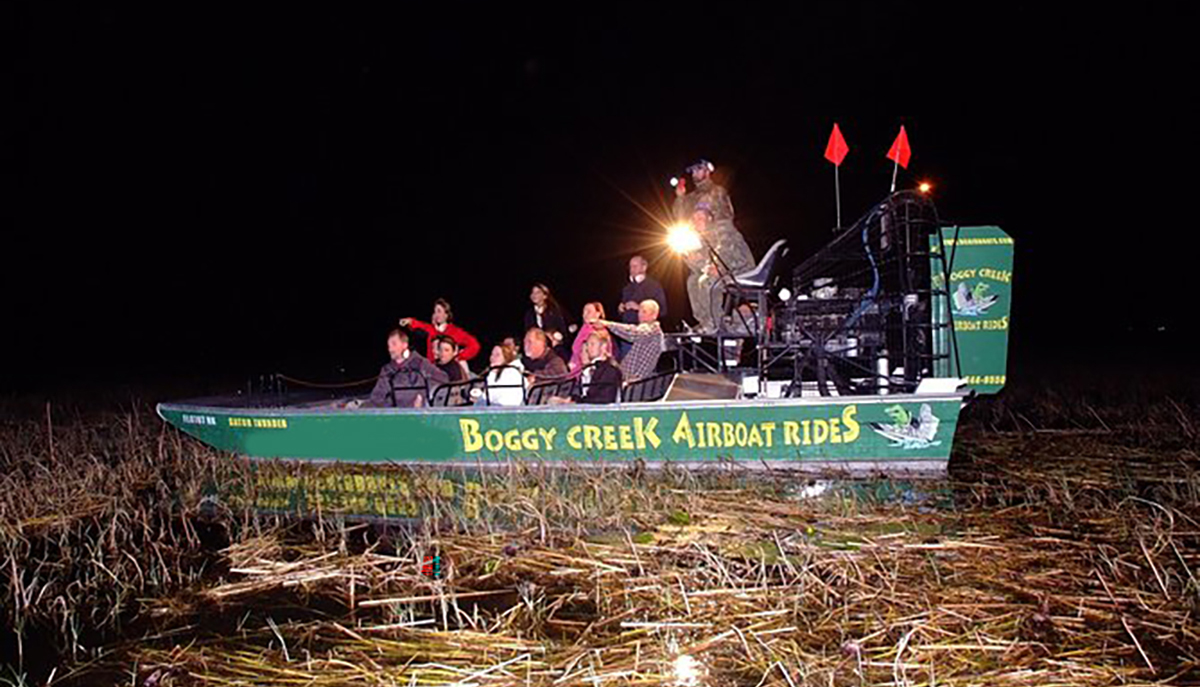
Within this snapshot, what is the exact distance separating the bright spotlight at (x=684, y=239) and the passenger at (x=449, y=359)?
2723 mm

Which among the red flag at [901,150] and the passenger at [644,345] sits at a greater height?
the red flag at [901,150]

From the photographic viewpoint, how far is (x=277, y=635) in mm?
4383

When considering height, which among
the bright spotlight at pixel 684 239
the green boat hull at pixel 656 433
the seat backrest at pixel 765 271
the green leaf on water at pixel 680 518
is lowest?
the green leaf on water at pixel 680 518

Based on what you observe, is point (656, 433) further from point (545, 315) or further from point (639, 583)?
point (545, 315)

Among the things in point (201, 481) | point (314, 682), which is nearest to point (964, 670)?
point (314, 682)

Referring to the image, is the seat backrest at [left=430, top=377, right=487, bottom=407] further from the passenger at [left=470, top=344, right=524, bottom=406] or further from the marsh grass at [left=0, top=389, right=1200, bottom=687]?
the marsh grass at [left=0, top=389, right=1200, bottom=687]

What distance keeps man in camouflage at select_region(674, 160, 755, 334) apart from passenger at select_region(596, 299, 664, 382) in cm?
85

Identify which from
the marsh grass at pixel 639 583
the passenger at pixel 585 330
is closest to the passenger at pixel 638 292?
the passenger at pixel 585 330

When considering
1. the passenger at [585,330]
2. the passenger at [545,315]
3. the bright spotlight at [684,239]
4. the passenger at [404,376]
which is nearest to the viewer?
the passenger at [404,376]

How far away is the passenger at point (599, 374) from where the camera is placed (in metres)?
8.72

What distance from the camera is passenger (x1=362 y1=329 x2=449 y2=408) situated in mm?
9344

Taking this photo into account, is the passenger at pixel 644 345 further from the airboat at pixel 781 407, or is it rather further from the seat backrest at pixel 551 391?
the seat backrest at pixel 551 391

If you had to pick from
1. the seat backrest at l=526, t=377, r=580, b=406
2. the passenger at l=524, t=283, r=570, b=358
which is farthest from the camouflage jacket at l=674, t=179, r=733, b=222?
the seat backrest at l=526, t=377, r=580, b=406

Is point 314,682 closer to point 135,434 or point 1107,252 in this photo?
point 135,434
